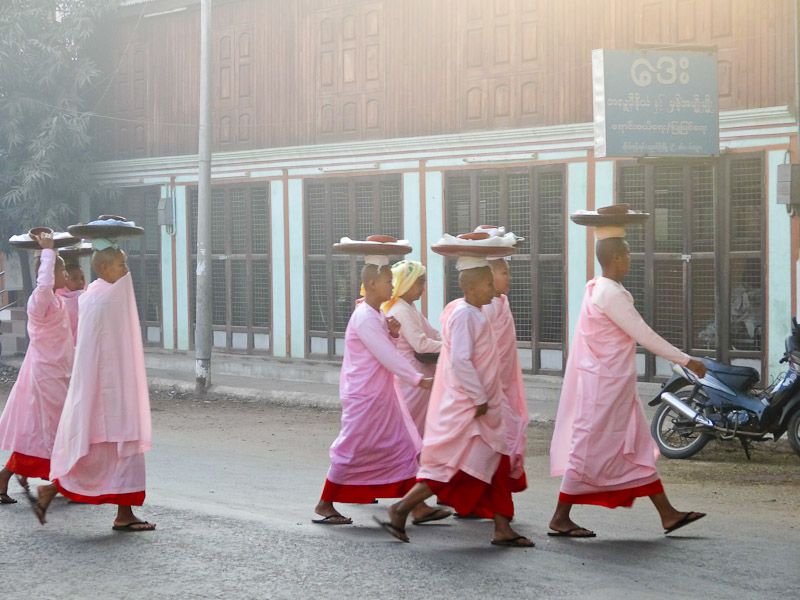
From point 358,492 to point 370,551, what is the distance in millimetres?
992

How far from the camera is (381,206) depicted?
1931cm

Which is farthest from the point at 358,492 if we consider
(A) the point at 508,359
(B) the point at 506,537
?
(A) the point at 508,359

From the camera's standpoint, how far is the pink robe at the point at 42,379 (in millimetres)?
8984

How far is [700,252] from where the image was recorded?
15586 mm

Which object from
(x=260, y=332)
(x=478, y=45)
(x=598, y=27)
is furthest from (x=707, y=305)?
(x=260, y=332)

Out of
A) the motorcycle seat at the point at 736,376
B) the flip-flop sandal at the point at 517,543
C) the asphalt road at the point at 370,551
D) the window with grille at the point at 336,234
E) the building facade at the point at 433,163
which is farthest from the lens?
the window with grille at the point at 336,234

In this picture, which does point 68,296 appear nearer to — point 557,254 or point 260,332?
point 557,254

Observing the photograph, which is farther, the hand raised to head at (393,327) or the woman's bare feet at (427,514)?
the hand raised to head at (393,327)

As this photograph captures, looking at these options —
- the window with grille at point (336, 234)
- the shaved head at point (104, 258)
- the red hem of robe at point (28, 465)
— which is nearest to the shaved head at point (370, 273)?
the shaved head at point (104, 258)

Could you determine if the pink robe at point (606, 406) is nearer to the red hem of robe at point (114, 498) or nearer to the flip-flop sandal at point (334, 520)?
the flip-flop sandal at point (334, 520)

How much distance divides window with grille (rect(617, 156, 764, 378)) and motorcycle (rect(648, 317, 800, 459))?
12.4 feet

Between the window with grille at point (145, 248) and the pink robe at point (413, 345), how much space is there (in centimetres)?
1459

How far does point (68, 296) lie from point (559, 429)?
3.91 metres

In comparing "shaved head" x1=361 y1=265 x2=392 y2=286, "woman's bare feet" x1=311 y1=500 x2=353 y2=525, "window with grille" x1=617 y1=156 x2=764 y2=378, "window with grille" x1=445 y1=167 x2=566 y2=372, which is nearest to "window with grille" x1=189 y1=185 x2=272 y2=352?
"window with grille" x1=445 y1=167 x2=566 y2=372
